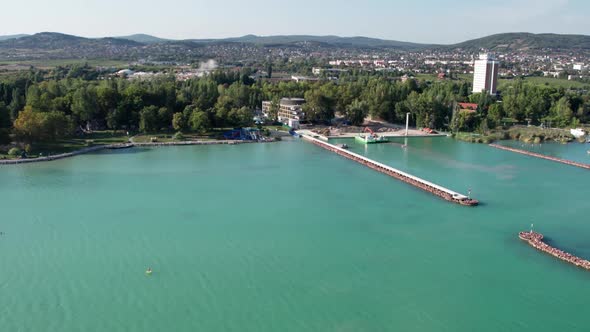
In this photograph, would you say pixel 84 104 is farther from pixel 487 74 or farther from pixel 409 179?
pixel 487 74

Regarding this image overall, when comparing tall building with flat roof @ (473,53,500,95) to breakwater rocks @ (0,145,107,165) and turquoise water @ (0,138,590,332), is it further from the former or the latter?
breakwater rocks @ (0,145,107,165)

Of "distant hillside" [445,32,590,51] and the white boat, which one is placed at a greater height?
"distant hillside" [445,32,590,51]

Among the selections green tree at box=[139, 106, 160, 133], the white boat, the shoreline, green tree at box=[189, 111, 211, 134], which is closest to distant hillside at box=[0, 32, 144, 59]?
green tree at box=[139, 106, 160, 133]

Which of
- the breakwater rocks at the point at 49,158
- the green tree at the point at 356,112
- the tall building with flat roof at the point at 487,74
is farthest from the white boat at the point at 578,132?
the breakwater rocks at the point at 49,158

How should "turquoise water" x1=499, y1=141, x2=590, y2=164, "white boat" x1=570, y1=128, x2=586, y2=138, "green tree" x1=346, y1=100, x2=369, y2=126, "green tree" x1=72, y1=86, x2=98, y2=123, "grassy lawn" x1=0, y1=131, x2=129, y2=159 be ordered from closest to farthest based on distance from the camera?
"grassy lawn" x1=0, y1=131, x2=129, y2=159 → "turquoise water" x1=499, y1=141, x2=590, y2=164 → "green tree" x1=72, y1=86, x2=98, y2=123 → "white boat" x1=570, y1=128, x2=586, y2=138 → "green tree" x1=346, y1=100, x2=369, y2=126

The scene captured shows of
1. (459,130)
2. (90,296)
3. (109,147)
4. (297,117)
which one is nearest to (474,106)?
(459,130)

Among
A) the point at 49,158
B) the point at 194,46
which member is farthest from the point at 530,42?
the point at 49,158
